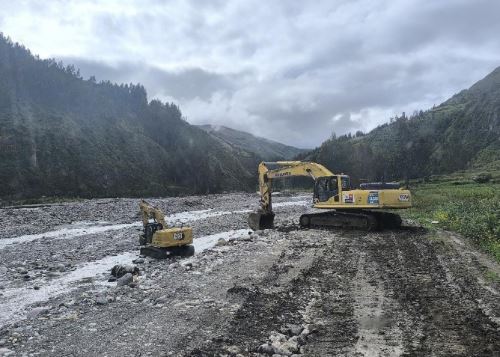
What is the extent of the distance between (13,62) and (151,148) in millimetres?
42446

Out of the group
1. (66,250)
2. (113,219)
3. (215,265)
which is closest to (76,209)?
(113,219)

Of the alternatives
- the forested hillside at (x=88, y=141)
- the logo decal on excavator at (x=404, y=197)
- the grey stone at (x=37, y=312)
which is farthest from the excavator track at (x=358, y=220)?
the forested hillside at (x=88, y=141)

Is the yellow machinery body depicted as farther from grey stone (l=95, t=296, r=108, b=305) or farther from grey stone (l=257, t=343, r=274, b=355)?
grey stone (l=257, t=343, r=274, b=355)

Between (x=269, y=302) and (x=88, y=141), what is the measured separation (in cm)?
11160

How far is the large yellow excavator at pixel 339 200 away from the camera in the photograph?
21531 millimetres

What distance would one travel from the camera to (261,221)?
78.9ft

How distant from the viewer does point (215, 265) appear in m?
13.9

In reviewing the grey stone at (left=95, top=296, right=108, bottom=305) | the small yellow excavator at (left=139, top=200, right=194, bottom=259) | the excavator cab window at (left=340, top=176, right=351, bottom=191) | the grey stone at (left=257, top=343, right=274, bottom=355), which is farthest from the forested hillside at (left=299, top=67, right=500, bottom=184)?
the grey stone at (left=257, top=343, right=274, bottom=355)

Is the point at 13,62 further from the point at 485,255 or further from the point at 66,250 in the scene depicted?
the point at 485,255

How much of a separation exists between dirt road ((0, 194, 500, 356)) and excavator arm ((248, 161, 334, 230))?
546cm

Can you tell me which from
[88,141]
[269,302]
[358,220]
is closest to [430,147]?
[88,141]

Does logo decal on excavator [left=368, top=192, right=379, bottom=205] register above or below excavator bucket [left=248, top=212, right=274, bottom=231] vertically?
above

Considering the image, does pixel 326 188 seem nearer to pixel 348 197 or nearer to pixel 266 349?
pixel 348 197

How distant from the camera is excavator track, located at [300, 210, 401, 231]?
21875mm
